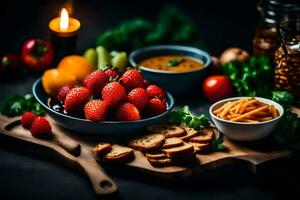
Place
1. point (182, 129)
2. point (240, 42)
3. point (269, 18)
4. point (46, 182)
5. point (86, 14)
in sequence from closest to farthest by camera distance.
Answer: point (46, 182) → point (182, 129) → point (269, 18) → point (240, 42) → point (86, 14)

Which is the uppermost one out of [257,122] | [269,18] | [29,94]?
[269,18]

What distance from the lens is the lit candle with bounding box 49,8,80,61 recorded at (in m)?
4.10

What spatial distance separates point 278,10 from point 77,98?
142cm

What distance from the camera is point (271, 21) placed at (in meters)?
4.14

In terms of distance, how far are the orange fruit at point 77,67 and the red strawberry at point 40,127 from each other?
1.84 feet

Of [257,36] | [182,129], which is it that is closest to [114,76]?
[182,129]

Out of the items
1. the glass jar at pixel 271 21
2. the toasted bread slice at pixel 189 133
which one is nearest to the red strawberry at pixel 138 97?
the toasted bread slice at pixel 189 133

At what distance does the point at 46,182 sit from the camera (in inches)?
127

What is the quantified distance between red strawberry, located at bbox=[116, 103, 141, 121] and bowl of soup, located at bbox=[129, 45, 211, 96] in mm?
638

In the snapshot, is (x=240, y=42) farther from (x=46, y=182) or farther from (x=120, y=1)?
(x=46, y=182)

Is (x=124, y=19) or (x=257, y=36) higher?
(x=257, y=36)

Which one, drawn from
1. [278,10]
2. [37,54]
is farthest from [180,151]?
[37,54]

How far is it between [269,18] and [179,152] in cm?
133

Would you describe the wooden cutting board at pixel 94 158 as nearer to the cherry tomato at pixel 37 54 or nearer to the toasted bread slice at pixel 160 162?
the toasted bread slice at pixel 160 162
